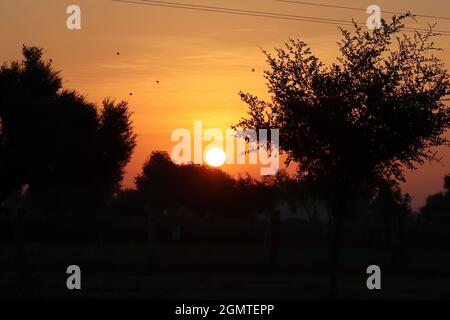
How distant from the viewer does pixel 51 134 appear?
40.7 meters

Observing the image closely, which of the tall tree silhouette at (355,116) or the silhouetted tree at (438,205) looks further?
the silhouetted tree at (438,205)

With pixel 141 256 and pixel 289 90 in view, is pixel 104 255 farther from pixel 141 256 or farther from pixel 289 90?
pixel 289 90

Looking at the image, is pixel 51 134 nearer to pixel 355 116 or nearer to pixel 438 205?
pixel 355 116

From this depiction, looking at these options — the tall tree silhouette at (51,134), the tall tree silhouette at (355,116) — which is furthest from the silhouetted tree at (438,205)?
the tall tree silhouette at (355,116)

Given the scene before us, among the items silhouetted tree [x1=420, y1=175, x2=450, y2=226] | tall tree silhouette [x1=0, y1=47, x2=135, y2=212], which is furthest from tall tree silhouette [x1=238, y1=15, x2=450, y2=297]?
silhouetted tree [x1=420, y1=175, x2=450, y2=226]

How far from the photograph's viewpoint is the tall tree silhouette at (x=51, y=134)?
40219 millimetres

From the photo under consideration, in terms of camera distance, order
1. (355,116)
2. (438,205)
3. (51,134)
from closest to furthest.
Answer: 1. (355,116)
2. (51,134)
3. (438,205)

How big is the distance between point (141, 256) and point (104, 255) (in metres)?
1.91

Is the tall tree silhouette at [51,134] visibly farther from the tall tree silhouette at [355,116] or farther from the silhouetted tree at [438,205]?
the silhouetted tree at [438,205]

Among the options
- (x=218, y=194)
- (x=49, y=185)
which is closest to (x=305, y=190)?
(x=49, y=185)

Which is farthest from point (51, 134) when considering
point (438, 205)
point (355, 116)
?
point (438, 205)

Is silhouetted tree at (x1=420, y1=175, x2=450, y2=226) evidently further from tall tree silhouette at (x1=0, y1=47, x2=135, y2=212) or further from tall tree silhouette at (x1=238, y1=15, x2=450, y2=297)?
tall tree silhouette at (x1=238, y1=15, x2=450, y2=297)

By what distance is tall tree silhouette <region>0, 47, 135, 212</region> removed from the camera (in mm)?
40219

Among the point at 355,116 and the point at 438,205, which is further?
the point at 438,205
